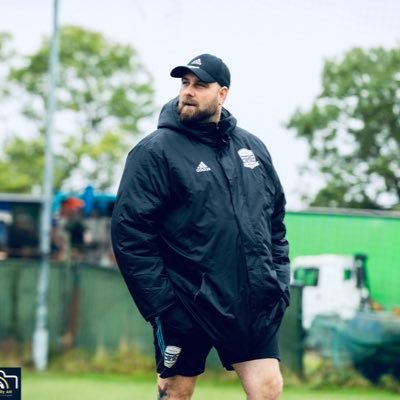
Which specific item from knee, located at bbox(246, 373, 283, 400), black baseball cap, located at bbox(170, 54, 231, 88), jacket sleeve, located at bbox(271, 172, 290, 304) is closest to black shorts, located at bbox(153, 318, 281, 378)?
knee, located at bbox(246, 373, 283, 400)

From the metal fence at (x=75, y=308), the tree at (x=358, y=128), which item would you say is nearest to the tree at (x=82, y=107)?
the tree at (x=358, y=128)

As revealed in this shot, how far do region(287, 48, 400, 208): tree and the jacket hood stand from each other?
3492cm

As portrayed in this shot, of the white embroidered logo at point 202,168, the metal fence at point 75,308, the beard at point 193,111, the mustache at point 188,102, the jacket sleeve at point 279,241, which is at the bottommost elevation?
the metal fence at point 75,308

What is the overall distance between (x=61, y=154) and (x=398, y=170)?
17.3m

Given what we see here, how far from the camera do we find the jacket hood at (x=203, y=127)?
464 centimetres

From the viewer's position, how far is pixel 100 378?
12070 millimetres

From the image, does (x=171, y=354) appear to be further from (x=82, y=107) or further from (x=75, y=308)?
(x=82, y=107)

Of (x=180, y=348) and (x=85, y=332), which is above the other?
(x=180, y=348)

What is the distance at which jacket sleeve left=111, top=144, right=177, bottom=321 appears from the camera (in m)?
4.45

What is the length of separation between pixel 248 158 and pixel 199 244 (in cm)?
48

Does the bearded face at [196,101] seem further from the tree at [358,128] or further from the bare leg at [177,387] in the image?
the tree at [358,128]

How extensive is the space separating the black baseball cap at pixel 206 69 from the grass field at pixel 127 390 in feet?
18.6

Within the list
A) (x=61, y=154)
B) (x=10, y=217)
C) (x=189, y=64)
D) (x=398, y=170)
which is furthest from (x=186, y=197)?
(x=61, y=154)

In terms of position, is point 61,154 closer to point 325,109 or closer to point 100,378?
point 325,109
